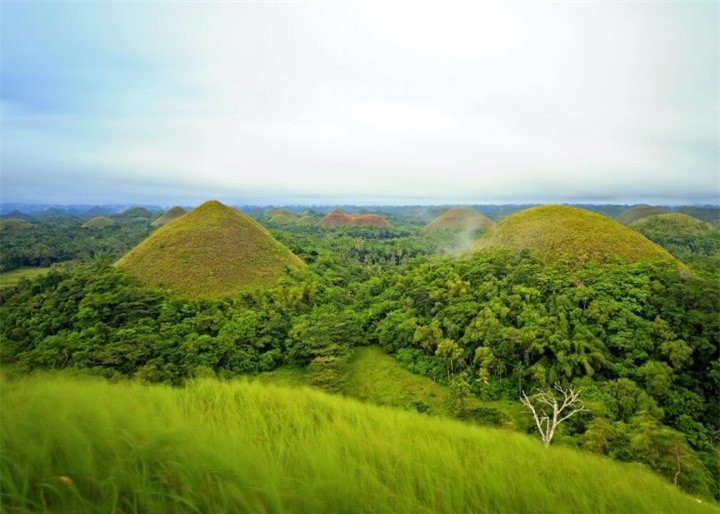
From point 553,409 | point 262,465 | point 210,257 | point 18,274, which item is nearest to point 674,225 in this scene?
point 553,409

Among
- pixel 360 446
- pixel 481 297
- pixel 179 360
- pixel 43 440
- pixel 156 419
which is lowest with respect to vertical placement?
pixel 179 360

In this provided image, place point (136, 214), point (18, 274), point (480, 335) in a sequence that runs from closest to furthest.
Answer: point (480, 335), point (18, 274), point (136, 214)

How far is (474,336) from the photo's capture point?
16828mm

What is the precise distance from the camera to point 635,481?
2.01 m

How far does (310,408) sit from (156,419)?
1.07m

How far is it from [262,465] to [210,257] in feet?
91.0

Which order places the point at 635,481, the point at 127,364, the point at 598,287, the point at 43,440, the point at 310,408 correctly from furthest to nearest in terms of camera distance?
the point at 598,287, the point at 127,364, the point at 310,408, the point at 635,481, the point at 43,440

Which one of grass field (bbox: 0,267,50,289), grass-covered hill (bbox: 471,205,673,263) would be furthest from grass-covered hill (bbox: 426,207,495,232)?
grass field (bbox: 0,267,50,289)

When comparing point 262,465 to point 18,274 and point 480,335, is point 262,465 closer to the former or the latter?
point 480,335

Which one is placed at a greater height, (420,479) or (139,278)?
(420,479)

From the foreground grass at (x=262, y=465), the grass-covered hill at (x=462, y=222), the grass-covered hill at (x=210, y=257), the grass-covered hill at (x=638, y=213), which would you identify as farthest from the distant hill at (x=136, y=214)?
the grass-covered hill at (x=638, y=213)

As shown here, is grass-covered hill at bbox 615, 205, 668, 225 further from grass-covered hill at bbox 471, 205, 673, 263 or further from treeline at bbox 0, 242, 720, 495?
treeline at bbox 0, 242, 720, 495

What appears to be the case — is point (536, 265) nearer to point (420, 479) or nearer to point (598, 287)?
point (598, 287)

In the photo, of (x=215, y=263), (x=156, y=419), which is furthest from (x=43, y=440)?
(x=215, y=263)
